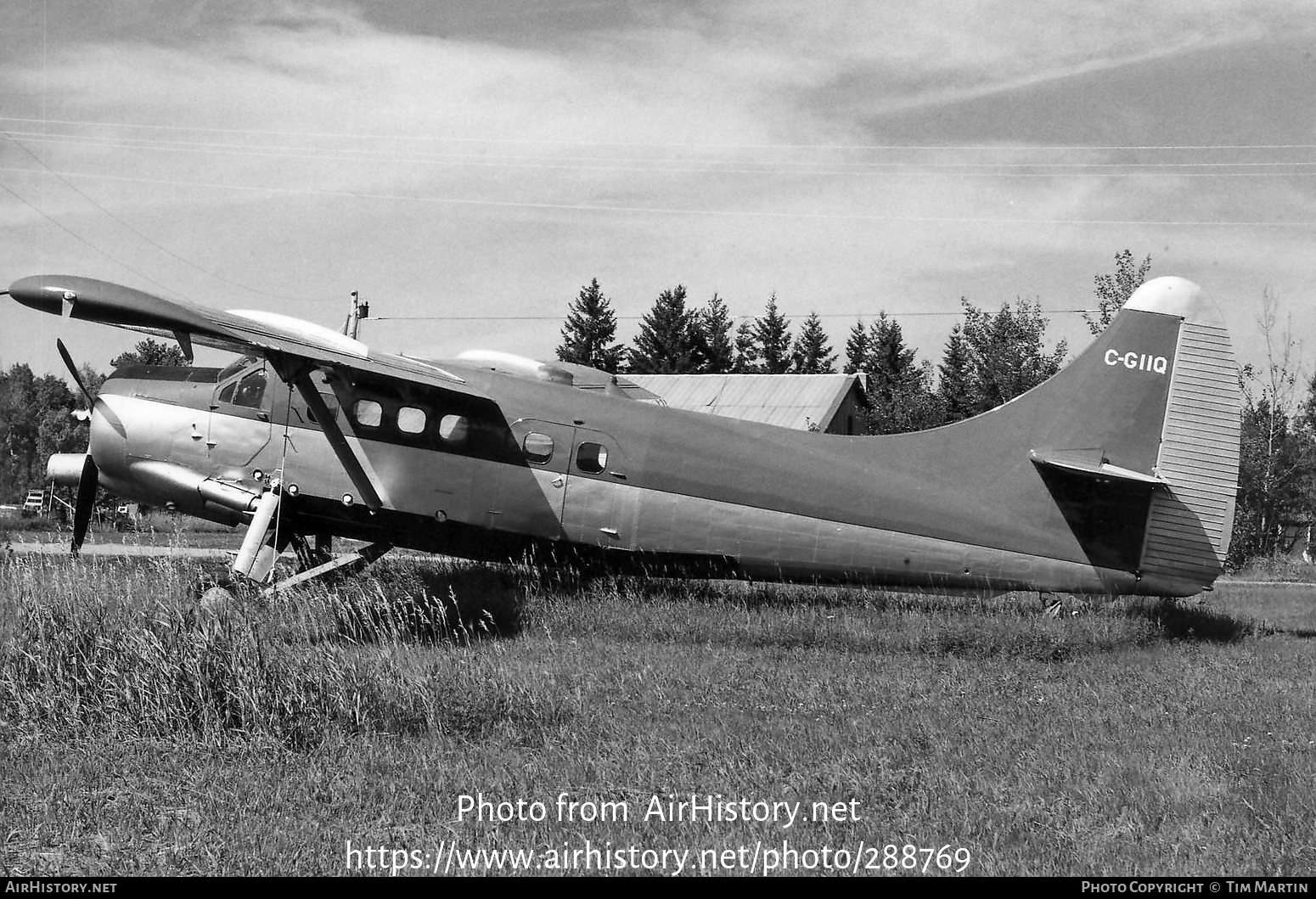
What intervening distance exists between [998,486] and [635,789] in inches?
272

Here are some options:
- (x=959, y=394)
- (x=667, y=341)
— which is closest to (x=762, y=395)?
(x=959, y=394)

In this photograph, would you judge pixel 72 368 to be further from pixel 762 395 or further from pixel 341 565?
pixel 762 395

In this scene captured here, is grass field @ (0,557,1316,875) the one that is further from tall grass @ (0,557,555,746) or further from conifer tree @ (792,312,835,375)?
conifer tree @ (792,312,835,375)

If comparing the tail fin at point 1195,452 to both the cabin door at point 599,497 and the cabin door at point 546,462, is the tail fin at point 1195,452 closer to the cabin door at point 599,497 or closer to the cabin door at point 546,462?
the cabin door at point 599,497

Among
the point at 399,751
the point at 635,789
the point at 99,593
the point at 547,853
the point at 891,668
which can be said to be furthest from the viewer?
the point at 891,668

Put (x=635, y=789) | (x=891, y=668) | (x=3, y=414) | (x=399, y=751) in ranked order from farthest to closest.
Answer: (x=3, y=414), (x=891, y=668), (x=399, y=751), (x=635, y=789)

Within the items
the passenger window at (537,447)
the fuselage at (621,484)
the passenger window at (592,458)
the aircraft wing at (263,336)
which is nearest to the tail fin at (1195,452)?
the fuselage at (621,484)

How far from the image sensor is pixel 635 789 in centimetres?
639

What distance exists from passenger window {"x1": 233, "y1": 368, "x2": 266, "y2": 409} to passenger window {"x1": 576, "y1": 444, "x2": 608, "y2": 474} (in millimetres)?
3881

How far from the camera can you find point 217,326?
34.2 feet

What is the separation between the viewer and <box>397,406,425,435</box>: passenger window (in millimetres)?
11977

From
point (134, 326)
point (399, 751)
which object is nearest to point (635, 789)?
point (399, 751)

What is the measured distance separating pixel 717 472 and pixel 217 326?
5.57 meters
